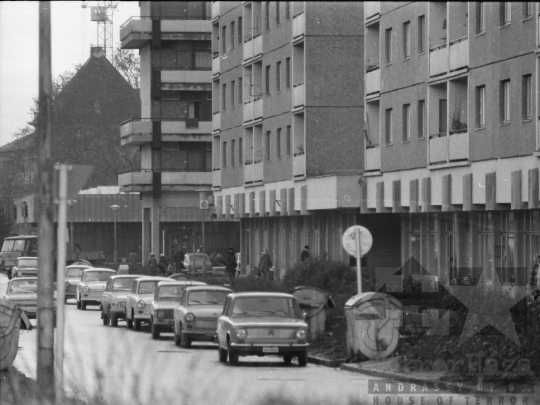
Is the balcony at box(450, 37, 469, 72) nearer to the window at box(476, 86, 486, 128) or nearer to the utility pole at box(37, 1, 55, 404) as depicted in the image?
the window at box(476, 86, 486, 128)

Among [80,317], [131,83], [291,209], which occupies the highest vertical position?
[131,83]

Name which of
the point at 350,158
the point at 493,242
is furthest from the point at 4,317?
the point at 350,158

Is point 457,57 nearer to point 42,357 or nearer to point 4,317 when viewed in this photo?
point 4,317

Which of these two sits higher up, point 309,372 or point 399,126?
point 399,126

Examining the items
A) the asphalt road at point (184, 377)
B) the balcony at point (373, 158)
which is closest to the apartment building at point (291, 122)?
the balcony at point (373, 158)

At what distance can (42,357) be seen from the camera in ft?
52.2

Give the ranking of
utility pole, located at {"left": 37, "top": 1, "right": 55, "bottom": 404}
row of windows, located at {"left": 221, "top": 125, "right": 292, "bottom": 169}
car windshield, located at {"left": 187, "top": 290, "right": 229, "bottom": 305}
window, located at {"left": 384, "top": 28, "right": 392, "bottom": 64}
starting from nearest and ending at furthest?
utility pole, located at {"left": 37, "top": 1, "right": 55, "bottom": 404} → car windshield, located at {"left": 187, "top": 290, "right": 229, "bottom": 305} → window, located at {"left": 384, "top": 28, "right": 392, "bottom": 64} → row of windows, located at {"left": 221, "top": 125, "right": 292, "bottom": 169}

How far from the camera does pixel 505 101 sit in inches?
1593

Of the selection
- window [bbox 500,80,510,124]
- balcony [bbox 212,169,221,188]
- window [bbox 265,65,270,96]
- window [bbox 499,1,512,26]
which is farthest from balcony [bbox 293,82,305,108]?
window [bbox 499,1,512,26]

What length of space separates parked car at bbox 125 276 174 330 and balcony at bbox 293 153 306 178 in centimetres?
1991

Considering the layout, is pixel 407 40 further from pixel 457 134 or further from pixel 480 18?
pixel 480 18

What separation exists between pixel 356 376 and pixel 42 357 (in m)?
8.32

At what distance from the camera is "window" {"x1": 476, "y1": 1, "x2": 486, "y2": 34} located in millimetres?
41500

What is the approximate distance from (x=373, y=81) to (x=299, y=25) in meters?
7.63
